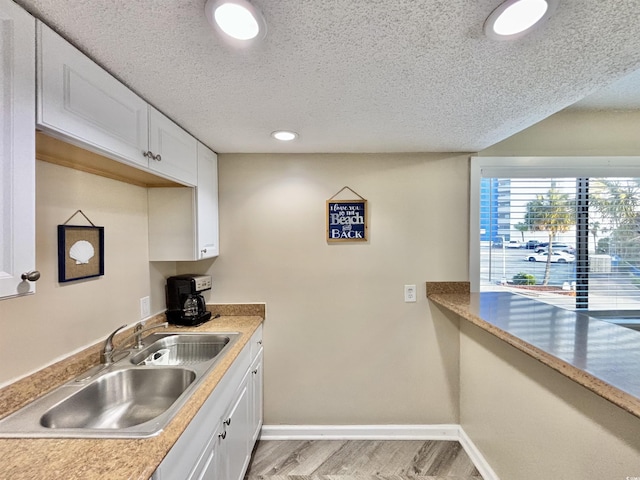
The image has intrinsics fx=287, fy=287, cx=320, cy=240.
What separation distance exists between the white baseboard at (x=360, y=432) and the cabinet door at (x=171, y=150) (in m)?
1.91

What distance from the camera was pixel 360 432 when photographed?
217 centimetres

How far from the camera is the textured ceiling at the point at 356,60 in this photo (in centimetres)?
82

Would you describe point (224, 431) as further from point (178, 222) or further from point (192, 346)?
point (178, 222)

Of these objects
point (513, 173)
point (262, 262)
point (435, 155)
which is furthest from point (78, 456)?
point (513, 173)

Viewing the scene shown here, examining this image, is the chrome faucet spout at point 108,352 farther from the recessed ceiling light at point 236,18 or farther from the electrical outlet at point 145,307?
the recessed ceiling light at point 236,18

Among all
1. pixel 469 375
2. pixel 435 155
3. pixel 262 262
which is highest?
pixel 435 155

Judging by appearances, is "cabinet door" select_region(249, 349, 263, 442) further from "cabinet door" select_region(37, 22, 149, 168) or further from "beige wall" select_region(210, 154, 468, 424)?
Result: "cabinet door" select_region(37, 22, 149, 168)

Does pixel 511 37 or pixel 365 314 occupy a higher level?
pixel 511 37

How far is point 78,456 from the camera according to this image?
0.82m

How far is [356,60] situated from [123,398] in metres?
1.79

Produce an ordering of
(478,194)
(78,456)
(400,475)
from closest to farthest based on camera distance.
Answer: (78,456) < (400,475) < (478,194)

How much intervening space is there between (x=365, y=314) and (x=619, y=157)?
88.0 inches

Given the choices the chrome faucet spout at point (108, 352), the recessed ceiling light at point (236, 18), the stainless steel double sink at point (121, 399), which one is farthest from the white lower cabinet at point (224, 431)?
the recessed ceiling light at point (236, 18)

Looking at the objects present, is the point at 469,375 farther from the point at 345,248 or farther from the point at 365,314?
the point at 345,248
